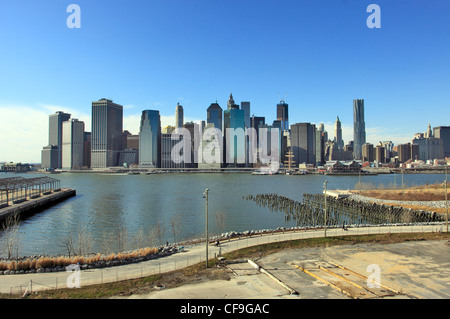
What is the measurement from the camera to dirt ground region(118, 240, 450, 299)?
50.0 ft

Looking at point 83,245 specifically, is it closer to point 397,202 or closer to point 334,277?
point 334,277

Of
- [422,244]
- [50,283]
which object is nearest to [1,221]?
[50,283]

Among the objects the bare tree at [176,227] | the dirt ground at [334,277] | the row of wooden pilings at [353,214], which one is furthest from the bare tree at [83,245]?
the row of wooden pilings at [353,214]

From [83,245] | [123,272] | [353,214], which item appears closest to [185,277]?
[123,272]

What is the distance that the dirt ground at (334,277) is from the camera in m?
15.2

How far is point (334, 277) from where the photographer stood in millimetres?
17672

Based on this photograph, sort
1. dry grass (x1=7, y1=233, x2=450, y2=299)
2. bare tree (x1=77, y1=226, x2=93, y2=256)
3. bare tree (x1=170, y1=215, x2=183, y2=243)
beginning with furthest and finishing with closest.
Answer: bare tree (x1=170, y1=215, x2=183, y2=243), bare tree (x1=77, y1=226, x2=93, y2=256), dry grass (x1=7, y1=233, x2=450, y2=299)

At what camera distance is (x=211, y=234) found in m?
38.5

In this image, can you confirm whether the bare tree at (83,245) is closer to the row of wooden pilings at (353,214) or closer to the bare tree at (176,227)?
the bare tree at (176,227)

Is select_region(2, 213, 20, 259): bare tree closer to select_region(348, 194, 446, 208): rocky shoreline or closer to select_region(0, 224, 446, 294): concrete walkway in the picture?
select_region(0, 224, 446, 294): concrete walkway

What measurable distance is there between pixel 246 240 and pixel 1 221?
3740 cm

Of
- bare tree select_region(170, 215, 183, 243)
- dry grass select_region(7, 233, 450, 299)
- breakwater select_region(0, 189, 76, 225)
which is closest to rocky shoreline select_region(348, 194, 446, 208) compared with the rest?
dry grass select_region(7, 233, 450, 299)

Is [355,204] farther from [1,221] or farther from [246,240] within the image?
[1,221]
